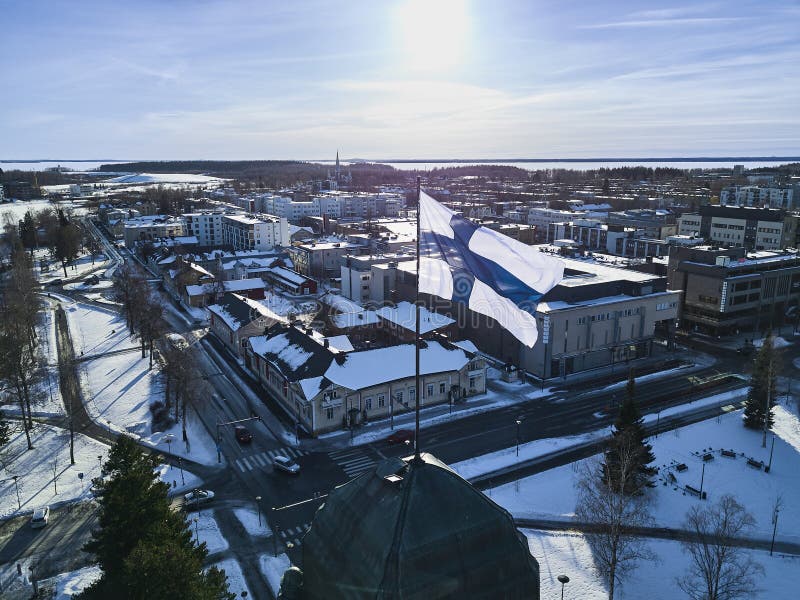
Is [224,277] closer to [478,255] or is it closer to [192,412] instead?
A: [192,412]

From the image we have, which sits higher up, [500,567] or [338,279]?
[500,567]

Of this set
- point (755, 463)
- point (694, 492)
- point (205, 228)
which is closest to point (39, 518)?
point (694, 492)

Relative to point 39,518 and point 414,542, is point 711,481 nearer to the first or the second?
point 414,542

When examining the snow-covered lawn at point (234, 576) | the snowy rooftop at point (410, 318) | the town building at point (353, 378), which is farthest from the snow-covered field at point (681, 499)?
the snowy rooftop at point (410, 318)

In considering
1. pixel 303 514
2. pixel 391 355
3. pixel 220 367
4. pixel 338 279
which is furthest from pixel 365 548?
pixel 338 279

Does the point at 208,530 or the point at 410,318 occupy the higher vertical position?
the point at 410,318

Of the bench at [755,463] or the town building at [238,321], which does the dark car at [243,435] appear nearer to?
the town building at [238,321]

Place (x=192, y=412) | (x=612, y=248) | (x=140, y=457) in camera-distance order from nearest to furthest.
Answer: (x=140, y=457) → (x=192, y=412) → (x=612, y=248)

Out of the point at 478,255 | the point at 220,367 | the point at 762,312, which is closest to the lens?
the point at 478,255
